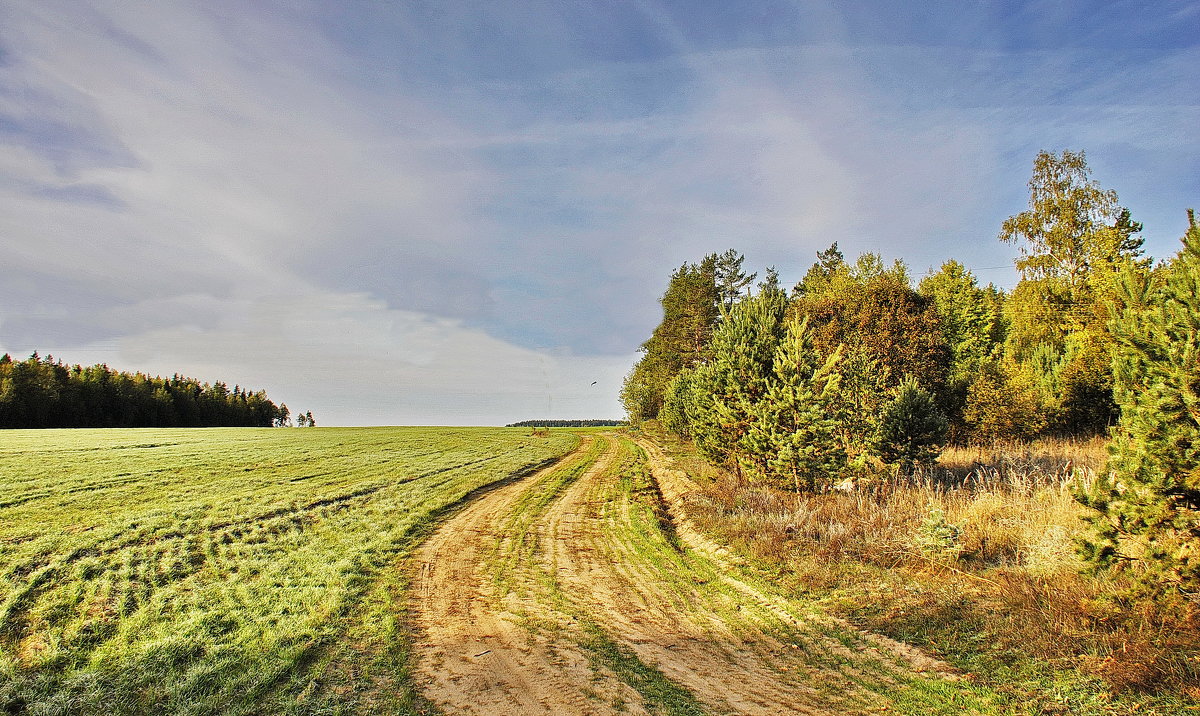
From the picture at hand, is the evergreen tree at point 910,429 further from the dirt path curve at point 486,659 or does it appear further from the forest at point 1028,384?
the dirt path curve at point 486,659

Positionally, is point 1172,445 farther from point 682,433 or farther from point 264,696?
point 682,433

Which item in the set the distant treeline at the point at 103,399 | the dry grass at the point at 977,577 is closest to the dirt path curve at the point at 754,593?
the dry grass at the point at 977,577

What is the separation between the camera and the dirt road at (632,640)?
452cm

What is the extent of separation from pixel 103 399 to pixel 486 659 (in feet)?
350

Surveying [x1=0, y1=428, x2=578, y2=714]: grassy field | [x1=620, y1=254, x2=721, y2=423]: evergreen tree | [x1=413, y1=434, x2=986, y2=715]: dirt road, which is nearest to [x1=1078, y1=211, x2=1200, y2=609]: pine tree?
[x1=413, y1=434, x2=986, y2=715]: dirt road

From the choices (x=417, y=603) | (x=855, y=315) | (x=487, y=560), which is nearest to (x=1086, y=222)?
(x=855, y=315)

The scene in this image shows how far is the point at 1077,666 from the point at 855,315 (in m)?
20.1

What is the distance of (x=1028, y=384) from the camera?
2173 cm

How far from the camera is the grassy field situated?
15.1 ft

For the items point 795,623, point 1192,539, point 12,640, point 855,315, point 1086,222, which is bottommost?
point 795,623

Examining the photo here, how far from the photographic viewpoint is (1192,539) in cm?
464

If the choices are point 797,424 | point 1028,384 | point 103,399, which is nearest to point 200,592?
point 797,424

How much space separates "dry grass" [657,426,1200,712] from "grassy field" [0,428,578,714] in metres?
5.79

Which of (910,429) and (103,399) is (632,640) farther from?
(103,399)
